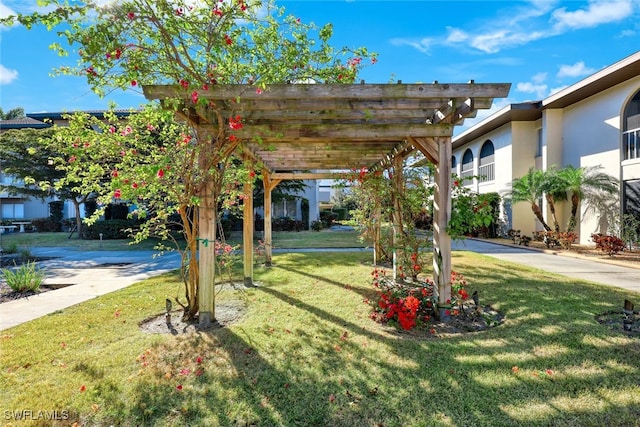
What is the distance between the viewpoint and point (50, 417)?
2465 millimetres

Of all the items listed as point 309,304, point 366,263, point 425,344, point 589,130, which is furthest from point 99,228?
point 589,130

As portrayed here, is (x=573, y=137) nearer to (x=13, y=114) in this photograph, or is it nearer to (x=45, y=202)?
(x=45, y=202)

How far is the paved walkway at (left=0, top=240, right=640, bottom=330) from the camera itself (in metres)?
5.38

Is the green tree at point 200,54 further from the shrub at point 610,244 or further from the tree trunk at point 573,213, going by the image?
the tree trunk at point 573,213

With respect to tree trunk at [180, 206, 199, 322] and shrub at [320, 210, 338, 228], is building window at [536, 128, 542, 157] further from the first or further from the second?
tree trunk at [180, 206, 199, 322]

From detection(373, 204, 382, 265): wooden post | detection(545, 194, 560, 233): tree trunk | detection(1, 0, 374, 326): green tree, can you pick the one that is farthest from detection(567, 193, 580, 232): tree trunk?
detection(1, 0, 374, 326): green tree

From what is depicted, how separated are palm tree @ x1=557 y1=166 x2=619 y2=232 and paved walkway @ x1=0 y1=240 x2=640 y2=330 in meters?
2.95

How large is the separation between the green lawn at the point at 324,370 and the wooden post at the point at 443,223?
2.49 ft

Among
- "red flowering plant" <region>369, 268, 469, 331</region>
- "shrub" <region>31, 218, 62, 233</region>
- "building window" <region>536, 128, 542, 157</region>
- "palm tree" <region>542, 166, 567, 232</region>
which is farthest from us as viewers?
"shrub" <region>31, 218, 62, 233</region>

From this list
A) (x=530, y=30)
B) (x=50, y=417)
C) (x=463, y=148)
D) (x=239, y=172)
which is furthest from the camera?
(x=463, y=148)

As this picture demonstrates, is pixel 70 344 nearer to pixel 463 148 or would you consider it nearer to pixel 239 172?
pixel 239 172

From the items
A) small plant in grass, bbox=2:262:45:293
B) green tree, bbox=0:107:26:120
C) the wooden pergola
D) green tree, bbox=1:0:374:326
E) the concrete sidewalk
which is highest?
green tree, bbox=0:107:26:120

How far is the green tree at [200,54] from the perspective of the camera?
340cm

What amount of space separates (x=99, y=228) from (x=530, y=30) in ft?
66.9
